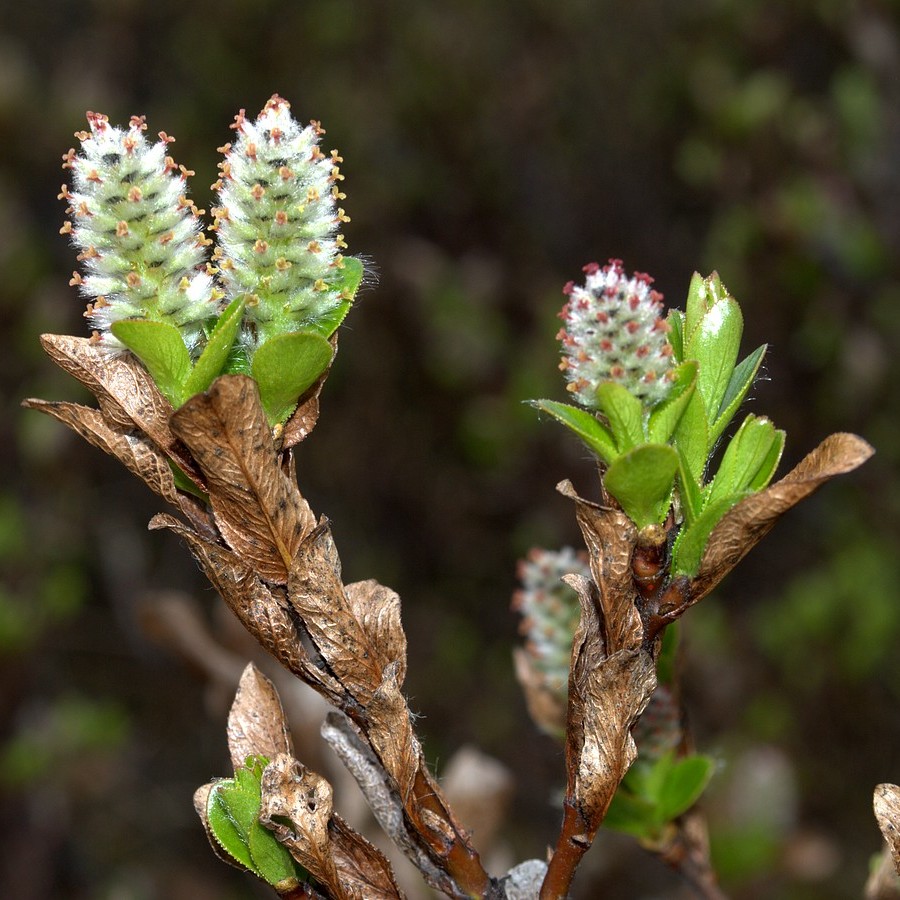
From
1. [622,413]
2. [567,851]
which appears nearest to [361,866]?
[567,851]

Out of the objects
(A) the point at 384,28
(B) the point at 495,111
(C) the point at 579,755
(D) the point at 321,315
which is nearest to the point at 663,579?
(C) the point at 579,755

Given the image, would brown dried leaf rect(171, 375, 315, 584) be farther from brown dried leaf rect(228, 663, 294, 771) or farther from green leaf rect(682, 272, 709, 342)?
green leaf rect(682, 272, 709, 342)

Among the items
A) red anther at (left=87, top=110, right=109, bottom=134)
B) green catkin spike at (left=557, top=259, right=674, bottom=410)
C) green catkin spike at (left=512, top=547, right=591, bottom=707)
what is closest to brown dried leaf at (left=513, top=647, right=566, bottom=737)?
green catkin spike at (left=512, top=547, right=591, bottom=707)

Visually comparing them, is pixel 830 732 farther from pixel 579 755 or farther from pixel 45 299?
pixel 579 755

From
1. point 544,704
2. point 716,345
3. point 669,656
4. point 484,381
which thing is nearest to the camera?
point 716,345

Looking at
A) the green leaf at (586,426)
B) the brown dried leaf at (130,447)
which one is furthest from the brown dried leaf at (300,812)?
the green leaf at (586,426)

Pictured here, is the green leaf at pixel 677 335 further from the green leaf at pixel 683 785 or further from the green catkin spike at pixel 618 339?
the green leaf at pixel 683 785

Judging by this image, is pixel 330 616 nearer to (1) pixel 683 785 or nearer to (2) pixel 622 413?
(2) pixel 622 413

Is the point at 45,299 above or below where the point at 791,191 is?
below
